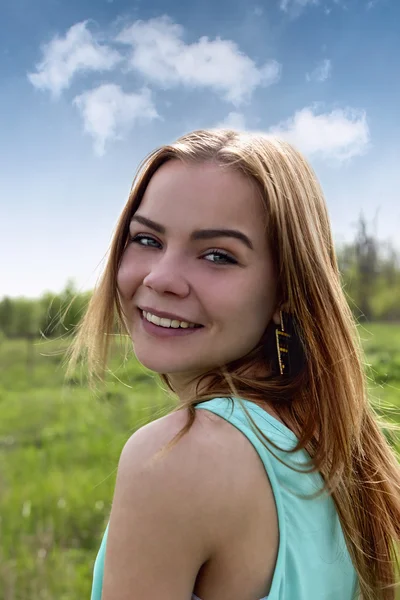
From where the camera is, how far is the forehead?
1.57 m

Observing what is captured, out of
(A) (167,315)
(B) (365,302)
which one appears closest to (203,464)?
(A) (167,315)

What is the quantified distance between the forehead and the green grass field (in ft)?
1.83

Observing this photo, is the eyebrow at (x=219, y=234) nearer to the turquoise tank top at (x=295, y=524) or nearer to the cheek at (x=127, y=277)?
the cheek at (x=127, y=277)

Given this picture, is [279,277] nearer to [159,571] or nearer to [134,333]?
[134,333]

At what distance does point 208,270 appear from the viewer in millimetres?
1586

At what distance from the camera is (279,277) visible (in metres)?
1.66

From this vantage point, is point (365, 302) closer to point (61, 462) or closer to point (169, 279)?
point (61, 462)

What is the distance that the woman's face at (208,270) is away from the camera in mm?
1578

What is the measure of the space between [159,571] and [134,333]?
0.65 meters

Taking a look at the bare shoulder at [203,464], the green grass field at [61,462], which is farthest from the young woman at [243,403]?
the green grass field at [61,462]

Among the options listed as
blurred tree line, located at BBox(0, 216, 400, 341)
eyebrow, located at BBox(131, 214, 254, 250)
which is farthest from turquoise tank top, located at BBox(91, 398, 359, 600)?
blurred tree line, located at BBox(0, 216, 400, 341)

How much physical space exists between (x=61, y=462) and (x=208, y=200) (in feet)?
16.5

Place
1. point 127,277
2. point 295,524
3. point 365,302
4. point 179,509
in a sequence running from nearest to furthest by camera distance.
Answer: point 179,509
point 295,524
point 127,277
point 365,302

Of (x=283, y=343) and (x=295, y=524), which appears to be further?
(x=283, y=343)
